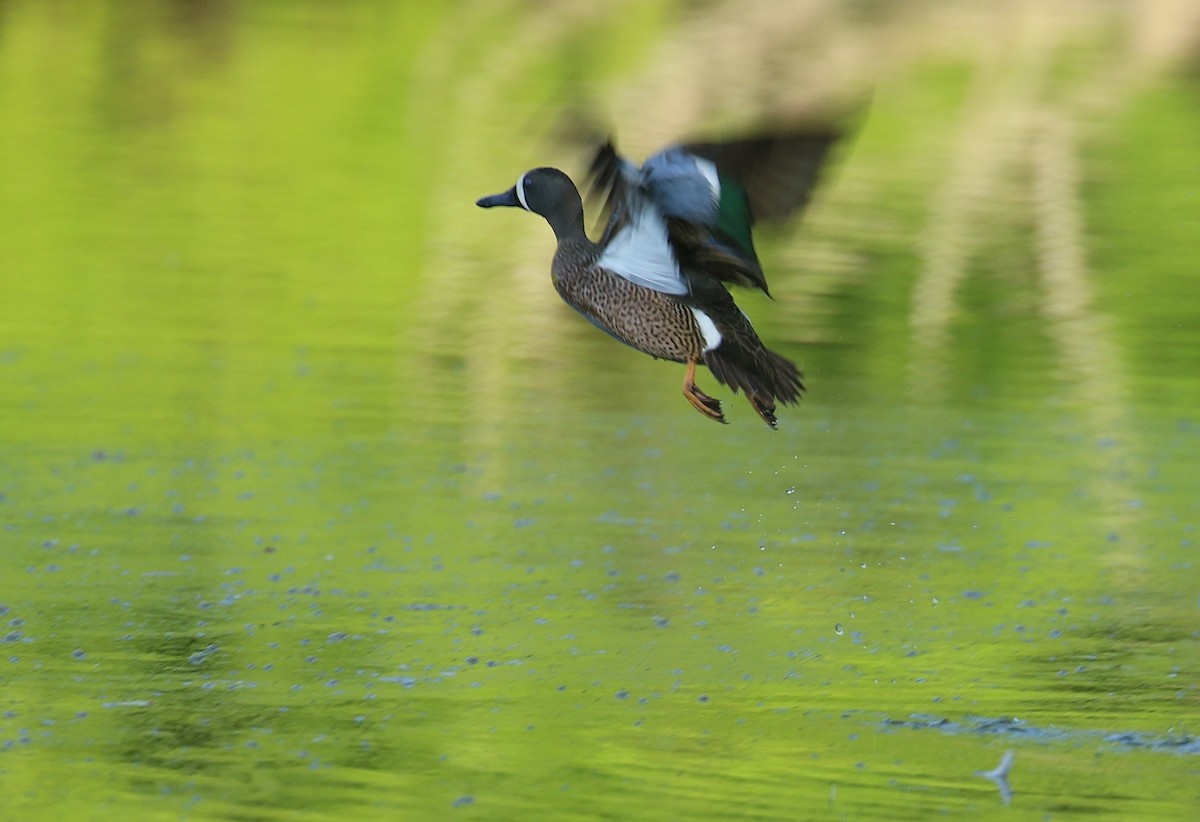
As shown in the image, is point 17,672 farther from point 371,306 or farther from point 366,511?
point 371,306

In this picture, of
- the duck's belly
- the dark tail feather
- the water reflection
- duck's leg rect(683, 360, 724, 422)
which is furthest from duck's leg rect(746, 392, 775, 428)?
the water reflection

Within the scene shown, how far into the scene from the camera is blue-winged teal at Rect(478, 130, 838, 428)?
684 cm

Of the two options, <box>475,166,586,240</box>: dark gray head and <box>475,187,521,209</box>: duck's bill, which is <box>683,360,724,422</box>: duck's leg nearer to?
<box>475,166,586,240</box>: dark gray head

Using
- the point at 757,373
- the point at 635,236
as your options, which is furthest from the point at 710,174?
the point at 757,373

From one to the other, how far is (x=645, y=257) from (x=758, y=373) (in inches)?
20.1

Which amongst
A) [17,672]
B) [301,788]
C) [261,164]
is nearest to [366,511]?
[17,672]

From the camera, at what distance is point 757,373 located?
23.7 feet

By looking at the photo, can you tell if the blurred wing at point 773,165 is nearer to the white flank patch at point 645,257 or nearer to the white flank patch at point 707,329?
the white flank patch at point 645,257

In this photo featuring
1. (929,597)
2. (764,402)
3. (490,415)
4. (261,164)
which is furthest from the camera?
(261,164)

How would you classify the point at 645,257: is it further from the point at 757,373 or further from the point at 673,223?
the point at 757,373

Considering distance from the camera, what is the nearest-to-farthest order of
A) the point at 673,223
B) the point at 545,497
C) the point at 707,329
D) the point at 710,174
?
the point at 710,174, the point at 673,223, the point at 707,329, the point at 545,497

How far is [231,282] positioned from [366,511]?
5.61 metres

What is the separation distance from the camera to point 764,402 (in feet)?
23.5

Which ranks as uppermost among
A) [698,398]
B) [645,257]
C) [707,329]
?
[645,257]
